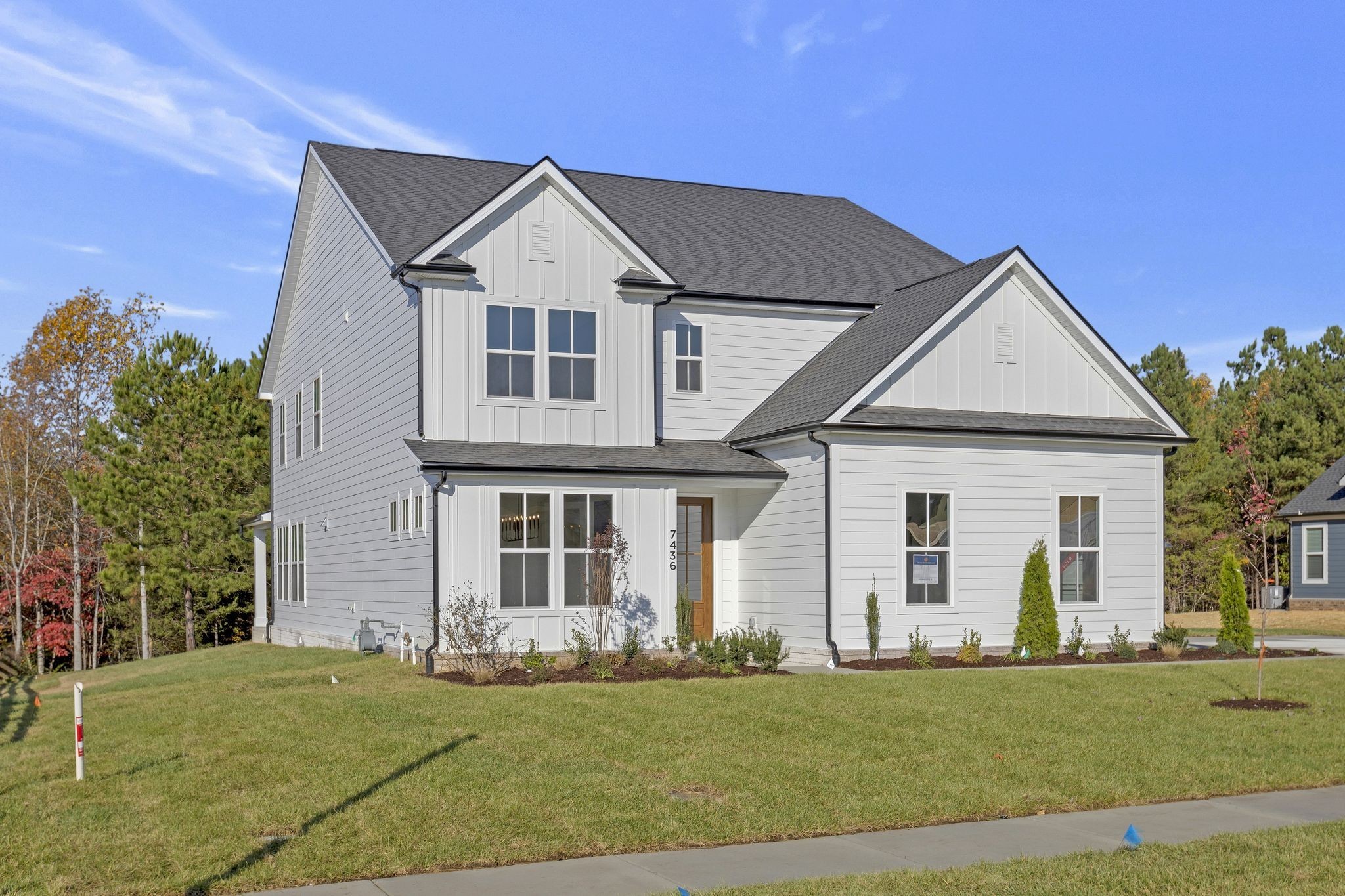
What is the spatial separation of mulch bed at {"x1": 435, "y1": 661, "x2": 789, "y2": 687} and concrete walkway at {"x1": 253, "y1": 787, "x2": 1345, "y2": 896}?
7552 mm

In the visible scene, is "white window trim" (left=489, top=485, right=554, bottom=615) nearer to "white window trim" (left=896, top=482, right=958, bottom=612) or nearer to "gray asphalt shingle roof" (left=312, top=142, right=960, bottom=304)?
"gray asphalt shingle roof" (left=312, top=142, right=960, bottom=304)

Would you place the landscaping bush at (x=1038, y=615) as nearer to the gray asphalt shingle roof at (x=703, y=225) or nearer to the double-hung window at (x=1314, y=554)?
the gray asphalt shingle roof at (x=703, y=225)

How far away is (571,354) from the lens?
20281 millimetres

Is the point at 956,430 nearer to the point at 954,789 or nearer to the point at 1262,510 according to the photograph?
the point at 954,789

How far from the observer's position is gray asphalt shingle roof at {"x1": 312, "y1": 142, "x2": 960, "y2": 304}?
22594mm

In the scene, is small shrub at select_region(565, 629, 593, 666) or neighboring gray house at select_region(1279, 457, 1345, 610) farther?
neighboring gray house at select_region(1279, 457, 1345, 610)

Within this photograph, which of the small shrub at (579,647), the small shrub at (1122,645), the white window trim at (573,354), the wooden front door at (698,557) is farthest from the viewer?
the wooden front door at (698,557)

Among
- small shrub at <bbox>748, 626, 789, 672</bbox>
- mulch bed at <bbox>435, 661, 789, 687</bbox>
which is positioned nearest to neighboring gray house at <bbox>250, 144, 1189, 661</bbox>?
small shrub at <bbox>748, 626, 789, 672</bbox>

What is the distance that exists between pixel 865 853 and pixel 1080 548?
1358 cm

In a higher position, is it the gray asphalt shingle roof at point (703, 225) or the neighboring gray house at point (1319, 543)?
the gray asphalt shingle roof at point (703, 225)

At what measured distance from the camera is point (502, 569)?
1894cm

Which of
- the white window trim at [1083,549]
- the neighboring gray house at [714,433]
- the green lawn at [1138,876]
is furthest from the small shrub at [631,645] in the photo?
the green lawn at [1138,876]

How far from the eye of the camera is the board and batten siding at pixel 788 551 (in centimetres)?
1978

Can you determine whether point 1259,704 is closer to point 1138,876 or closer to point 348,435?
point 1138,876
